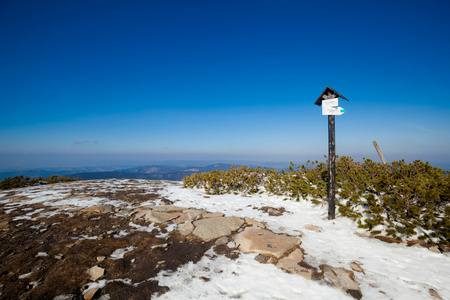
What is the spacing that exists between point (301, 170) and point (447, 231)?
5.15 m

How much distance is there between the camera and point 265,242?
13.5 feet

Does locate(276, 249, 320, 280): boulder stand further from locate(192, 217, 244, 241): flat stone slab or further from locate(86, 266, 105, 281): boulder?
locate(86, 266, 105, 281): boulder

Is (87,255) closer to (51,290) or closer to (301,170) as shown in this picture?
(51,290)

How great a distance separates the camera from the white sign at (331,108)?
5.46 meters

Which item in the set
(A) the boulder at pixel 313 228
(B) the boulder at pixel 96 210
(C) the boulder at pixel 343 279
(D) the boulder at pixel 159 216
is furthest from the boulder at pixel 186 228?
(A) the boulder at pixel 313 228

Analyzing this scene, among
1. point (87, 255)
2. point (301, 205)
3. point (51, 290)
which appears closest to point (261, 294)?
point (51, 290)

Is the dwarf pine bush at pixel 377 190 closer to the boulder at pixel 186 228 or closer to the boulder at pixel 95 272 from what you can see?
the boulder at pixel 186 228

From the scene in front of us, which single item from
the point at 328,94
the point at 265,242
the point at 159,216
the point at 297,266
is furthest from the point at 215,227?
the point at 328,94

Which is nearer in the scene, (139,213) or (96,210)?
(139,213)

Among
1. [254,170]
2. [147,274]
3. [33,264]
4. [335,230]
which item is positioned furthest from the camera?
[254,170]

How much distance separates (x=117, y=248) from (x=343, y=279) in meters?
4.43

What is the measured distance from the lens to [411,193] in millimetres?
4348

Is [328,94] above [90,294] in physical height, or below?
above

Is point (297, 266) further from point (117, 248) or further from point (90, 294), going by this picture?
point (117, 248)
